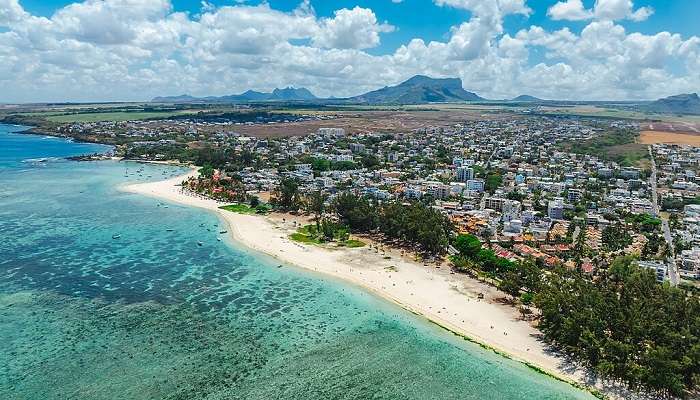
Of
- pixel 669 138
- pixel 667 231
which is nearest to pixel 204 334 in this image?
pixel 667 231

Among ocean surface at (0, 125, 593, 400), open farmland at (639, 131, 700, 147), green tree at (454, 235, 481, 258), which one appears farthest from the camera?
open farmland at (639, 131, 700, 147)

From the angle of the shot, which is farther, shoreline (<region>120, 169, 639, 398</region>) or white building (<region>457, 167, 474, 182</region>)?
white building (<region>457, 167, 474, 182</region>)

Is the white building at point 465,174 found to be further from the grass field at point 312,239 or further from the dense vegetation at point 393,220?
the grass field at point 312,239

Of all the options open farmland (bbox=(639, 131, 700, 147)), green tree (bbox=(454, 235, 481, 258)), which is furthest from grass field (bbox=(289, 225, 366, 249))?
open farmland (bbox=(639, 131, 700, 147))

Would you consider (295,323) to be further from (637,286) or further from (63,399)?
(637,286)

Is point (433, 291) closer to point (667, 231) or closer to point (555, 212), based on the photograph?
point (555, 212)

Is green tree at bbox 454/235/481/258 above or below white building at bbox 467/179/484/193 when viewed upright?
above

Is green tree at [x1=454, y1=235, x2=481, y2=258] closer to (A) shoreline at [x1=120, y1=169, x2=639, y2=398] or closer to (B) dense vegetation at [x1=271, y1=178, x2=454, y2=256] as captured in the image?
(B) dense vegetation at [x1=271, y1=178, x2=454, y2=256]

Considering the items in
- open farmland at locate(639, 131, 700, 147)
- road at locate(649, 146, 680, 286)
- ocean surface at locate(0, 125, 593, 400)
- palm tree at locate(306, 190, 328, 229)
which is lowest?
road at locate(649, 146, 680, 286)
